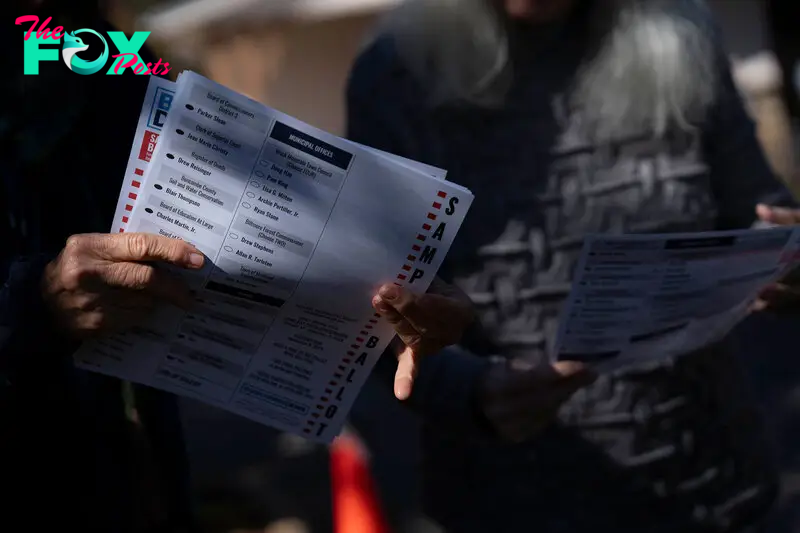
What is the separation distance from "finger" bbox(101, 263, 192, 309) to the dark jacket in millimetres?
177

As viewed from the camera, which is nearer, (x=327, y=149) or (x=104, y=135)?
(x=327, y=149)

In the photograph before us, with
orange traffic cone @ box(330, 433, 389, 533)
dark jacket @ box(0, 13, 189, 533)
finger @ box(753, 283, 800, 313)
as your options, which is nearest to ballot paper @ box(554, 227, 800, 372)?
finger @ box(753, 283, 800, 313)

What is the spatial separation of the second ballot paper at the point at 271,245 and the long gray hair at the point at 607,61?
1.74 feet

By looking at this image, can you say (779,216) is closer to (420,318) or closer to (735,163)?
(735,163)

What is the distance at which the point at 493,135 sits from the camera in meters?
1.56

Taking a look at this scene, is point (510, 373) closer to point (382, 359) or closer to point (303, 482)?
point (382, 359)

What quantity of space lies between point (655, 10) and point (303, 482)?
346 centimetres

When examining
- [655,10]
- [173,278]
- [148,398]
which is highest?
[655,10]

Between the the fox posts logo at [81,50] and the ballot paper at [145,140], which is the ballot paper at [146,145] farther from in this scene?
the the fox posts logo at [81,50]

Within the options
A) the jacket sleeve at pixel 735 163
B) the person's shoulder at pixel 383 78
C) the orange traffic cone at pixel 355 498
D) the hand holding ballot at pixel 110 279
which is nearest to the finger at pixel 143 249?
the hand holding ballot at pixel 110 279

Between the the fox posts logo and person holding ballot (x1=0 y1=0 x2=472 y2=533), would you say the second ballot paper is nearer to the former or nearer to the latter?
person holding ballot (x1=0 y1=0 x2=472 y2=533)

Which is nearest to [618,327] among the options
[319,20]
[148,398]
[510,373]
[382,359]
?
[510,373]

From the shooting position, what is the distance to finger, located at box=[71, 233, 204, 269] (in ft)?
3.35

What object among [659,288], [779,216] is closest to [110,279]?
[659,288]
